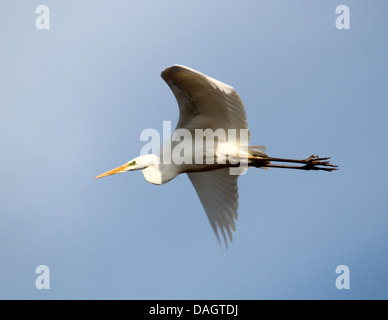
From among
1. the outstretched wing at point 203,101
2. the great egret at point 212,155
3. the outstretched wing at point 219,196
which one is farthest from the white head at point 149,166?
the outstretched wing at point 219,196

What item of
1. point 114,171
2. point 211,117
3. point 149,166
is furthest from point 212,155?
→ point 114,171

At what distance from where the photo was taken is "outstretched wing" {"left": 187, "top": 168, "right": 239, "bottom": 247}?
10094 millimetres

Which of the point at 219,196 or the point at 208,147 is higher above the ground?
the point at 208,147

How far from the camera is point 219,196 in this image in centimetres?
1020

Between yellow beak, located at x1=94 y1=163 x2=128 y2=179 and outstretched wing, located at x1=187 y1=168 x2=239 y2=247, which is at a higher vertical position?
yellow beak, located at x1=94 y1=163 x2=128 y2=179

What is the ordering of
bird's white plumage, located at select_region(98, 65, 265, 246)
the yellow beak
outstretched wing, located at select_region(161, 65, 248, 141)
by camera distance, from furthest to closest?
the yellow beak, bird's white plumage, located at select_region(98, 65, 265, 246), outstretched wing, located at select_region(161, 65, 248, 141)

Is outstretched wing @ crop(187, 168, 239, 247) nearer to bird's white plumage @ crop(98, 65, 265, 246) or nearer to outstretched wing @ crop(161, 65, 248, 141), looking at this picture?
bird's white plumage @ crop(98, 65, 265, 246)

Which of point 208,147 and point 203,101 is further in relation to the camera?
point 208,147

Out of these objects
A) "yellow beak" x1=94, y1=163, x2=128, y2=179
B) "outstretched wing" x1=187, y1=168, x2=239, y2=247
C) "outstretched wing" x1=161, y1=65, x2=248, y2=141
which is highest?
"outstretched wing" x1=161, y1=65, x2=248, y2=141

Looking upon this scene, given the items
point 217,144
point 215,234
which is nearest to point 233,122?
point 217,144

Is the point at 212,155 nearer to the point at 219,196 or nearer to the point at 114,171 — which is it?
the point at 219,196

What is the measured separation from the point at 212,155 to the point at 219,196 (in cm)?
94

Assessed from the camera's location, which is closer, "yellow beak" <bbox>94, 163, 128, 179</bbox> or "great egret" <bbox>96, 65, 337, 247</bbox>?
"great egret" <bbox>96, 65, 337, 247</bbox>

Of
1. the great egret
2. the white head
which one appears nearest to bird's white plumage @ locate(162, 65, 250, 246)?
the great egret
